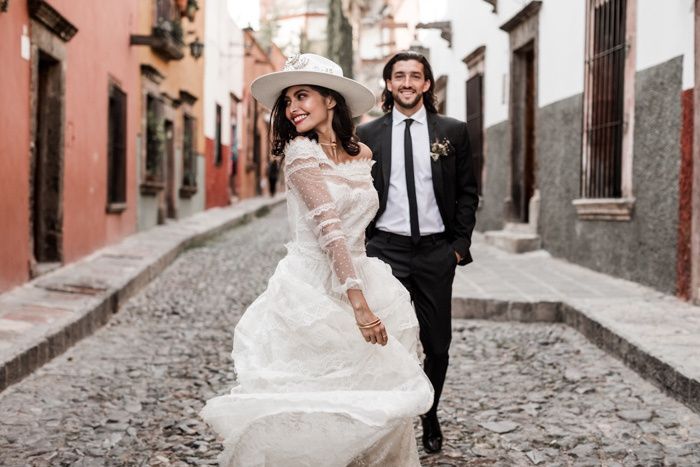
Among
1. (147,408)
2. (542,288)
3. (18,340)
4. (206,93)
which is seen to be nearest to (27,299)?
(18,340)

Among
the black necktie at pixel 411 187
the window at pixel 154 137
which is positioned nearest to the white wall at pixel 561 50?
the black necktie at pixel 411 187

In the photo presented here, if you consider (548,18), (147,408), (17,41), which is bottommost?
(147,408)

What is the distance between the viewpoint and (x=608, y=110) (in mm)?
9086

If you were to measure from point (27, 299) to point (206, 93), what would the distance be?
14307 mm

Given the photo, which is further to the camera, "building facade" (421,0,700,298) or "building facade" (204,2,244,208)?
"building facade" (204,2,244,208)

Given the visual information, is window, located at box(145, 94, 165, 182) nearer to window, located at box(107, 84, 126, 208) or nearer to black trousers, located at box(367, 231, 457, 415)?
window, located at box(107, 84, 126, 208)

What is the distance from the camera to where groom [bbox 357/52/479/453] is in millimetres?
3912

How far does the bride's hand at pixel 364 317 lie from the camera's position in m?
2.93

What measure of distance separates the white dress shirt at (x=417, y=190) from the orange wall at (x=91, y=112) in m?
6.56

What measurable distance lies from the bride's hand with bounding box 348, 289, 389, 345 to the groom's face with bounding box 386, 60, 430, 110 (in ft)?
4.30

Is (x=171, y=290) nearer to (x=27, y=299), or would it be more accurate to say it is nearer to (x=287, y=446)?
(x=27, y=299)

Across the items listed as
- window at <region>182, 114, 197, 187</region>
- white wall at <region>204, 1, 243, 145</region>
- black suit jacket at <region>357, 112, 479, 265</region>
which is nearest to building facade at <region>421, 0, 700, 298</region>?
black suit jacket at <region>357, 112, 479, 265</region>

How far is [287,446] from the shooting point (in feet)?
9.36

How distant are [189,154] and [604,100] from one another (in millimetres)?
11722
